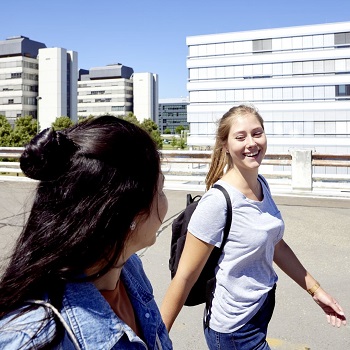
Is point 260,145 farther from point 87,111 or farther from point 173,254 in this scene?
point 87,111

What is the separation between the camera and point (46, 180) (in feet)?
3.82

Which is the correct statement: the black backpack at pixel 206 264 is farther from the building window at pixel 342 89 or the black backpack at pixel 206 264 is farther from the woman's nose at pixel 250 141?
the building window at pixel 342 89

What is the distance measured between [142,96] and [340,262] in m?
125

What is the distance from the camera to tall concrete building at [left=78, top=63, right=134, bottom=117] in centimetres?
12675

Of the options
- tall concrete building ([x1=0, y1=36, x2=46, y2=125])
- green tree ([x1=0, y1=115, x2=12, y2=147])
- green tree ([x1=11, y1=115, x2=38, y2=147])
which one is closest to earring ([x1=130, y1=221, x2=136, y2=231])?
green tree ([x1=0, y1=115, x2=12, y2=147])

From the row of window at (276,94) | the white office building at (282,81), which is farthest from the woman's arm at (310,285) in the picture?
the row of window at (276,94)

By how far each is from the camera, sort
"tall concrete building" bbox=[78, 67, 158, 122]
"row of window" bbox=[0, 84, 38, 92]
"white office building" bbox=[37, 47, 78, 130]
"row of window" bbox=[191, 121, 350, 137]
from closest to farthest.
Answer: "row of window" bbox=[191, 121, 350, 137] < "row of window" bbox=[0, 84, 38, 92] < "white office building" bbox=[37, 47, 78, 130] < "tall concrete building" bbox=[78, 67, 158, 122]

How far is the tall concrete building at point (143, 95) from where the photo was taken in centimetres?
12700

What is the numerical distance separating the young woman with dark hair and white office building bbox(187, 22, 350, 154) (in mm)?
57289

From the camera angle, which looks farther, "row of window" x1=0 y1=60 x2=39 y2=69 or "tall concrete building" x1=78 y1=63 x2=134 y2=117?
"tall concrete building" x1=78 y1=63 x2=134 y2=117

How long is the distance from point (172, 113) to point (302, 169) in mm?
175891

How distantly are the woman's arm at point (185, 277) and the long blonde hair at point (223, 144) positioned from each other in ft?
1.72

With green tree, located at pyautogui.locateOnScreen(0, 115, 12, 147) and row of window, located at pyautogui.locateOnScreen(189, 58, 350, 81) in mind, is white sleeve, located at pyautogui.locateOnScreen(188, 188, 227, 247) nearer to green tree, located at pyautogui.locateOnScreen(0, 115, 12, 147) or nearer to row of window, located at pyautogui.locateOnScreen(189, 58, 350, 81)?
green tree, located at pyautogui.locateOnScreen(0, 115, 12, 147)

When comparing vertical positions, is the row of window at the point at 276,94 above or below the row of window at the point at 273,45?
below
